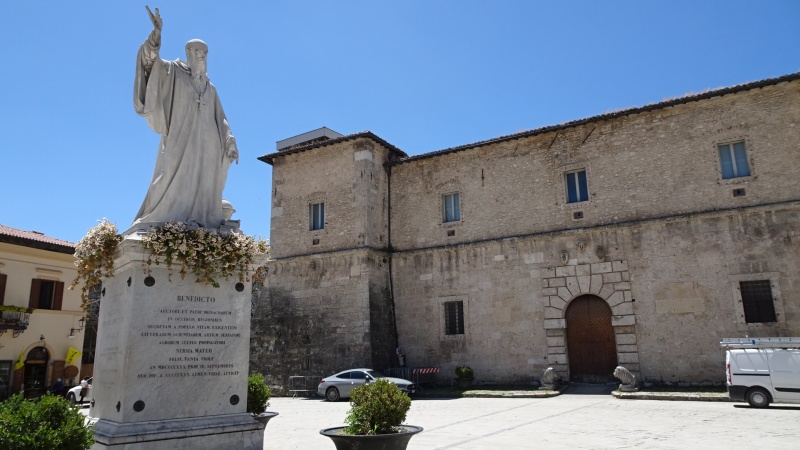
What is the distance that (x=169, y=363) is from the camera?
611cm

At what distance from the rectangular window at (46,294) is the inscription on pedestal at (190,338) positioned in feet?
74.5

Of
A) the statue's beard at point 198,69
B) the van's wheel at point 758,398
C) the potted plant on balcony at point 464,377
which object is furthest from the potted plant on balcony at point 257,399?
the potted plant on balcony at point 464,377

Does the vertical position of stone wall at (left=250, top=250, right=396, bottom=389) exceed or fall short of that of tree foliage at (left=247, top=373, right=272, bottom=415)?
it exceeds it

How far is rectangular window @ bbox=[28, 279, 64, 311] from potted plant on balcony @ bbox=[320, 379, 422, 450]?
23.3 meters

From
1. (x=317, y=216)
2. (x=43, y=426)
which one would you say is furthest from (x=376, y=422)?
(x=317, y=216)

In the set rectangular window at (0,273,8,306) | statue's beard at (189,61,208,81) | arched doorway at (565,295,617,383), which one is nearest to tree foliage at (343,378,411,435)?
statue's beard at (189,61,208,81)

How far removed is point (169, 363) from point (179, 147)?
2627mm

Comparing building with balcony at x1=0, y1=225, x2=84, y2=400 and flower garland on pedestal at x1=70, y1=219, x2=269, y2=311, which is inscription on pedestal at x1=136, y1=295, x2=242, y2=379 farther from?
building with balcony at x1=0, y1=225, x2=84, y2=400

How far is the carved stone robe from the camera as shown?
22.7ft

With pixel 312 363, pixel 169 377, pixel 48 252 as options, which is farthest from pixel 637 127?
pixel 48 252

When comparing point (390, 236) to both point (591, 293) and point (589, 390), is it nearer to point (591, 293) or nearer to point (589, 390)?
point (591, 293)

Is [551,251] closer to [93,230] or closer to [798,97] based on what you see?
[798,97]

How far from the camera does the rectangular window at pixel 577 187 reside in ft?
65.5

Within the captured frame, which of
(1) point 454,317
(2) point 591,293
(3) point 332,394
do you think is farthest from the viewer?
(1) point 454,317
